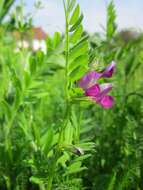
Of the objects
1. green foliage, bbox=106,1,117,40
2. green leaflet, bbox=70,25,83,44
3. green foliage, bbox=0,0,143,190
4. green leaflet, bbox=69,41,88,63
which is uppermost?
green foliage, bbox=106,1,117,40

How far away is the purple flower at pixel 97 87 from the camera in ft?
2.74

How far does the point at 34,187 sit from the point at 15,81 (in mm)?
314

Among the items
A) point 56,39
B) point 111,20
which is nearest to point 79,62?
point 56,39

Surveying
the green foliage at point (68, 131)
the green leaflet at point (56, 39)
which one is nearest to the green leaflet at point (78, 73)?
the green foliage at point (68, 131)

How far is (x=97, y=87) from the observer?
2.76 feet

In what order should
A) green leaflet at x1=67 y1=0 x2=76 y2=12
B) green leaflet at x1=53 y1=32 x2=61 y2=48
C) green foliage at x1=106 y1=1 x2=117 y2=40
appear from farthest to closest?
green foliage at x1=106 y1=1 x2=117 y2=40 → green leaflet at x1=53 y1=32 x2=61 y2=48 → green leaflet at x1=67 y1=0 x2=76 y2=12

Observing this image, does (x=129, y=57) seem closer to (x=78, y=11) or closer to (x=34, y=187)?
Answer: (x=34, y=187)

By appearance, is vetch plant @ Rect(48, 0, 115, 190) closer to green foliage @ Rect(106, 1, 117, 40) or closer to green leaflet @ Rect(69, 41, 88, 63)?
green leaflet @ Rect(69, 41, 88, 63)

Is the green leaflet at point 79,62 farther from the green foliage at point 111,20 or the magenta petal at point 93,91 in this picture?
the green foliage at point 111,20

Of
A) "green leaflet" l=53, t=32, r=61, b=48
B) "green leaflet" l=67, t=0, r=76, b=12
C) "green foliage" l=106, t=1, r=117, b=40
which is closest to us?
"green leaflet" l=67, t=0, r=76, b=12

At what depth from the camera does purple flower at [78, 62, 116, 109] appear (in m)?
0.83

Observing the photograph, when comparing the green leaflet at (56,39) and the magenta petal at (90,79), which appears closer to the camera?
the magenta petal at (90,79)

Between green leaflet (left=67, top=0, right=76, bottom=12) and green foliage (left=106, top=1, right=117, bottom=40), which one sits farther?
green foliage (left=106, top=1, right=117, bottom=40)

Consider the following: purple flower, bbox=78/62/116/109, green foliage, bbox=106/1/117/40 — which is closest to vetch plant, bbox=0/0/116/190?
purple flower, bbox=78/62/116/109
